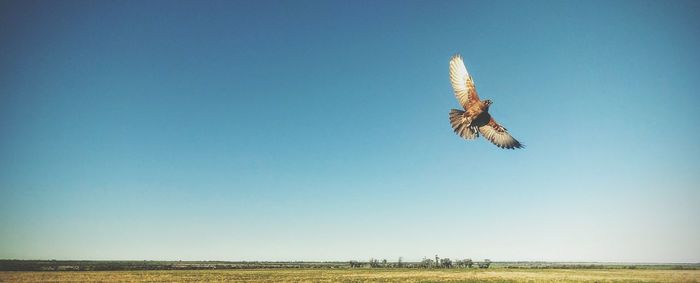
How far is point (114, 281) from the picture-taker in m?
36.1

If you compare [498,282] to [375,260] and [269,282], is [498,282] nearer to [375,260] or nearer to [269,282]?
[269,282]

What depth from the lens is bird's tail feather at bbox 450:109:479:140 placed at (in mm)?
9578

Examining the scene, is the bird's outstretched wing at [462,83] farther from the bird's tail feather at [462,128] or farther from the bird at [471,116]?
the bird's tail feather at [462,128]

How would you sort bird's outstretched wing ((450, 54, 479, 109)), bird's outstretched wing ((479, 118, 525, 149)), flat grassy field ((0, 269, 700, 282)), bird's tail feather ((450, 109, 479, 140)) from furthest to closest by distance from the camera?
flat grassy field ((0, 269, 700, 282)) < bird's outstretched wing ((450, 54, 479, 109)) < bird's outstretched wing ((479, 118, 525, 149)) < bird's tail feather ((450, 109, 479, 140))

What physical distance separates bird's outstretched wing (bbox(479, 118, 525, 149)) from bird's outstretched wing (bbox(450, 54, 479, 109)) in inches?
29.7

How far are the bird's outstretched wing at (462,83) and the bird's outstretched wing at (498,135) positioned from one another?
75cm

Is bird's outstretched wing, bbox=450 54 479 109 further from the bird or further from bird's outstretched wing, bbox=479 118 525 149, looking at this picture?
bird's outstretched wing, bbox=479 118 525 149

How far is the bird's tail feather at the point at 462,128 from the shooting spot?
377 inches

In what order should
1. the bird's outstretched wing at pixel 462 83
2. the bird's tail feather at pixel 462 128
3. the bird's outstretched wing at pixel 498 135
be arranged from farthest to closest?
the bird's outstretched wing at pixel 462 83, the bird's outstretched wing at pixel 498 135, the bird's tail feather at pixel 462 128

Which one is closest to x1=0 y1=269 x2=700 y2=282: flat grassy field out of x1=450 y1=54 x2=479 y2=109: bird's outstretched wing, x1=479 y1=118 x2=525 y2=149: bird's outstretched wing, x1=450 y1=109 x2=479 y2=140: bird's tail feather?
x1=479 y1=118 x2=525 y2=149: bird's outstretched wing

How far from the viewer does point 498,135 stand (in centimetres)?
1030

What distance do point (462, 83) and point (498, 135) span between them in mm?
1597

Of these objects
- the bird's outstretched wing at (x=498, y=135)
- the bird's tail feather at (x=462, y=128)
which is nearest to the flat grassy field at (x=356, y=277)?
the bird's outstretched wing at (x=498, y=135)

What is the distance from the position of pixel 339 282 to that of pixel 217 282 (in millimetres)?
10900
